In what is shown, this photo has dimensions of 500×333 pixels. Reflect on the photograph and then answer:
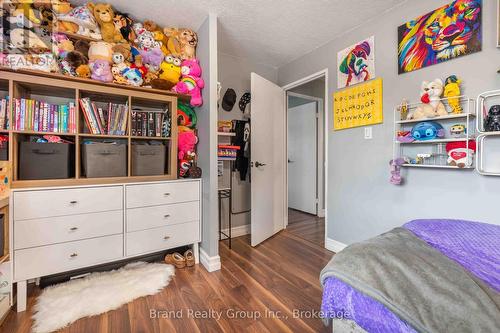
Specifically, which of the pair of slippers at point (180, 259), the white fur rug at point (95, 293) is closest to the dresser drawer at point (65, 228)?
the white fur rug at point (95, 293)

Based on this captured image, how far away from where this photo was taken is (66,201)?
160cm

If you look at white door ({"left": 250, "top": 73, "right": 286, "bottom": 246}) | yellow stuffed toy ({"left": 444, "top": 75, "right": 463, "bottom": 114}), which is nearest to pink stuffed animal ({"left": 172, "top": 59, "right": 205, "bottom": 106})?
white door ({"left": 250, "top": 73, "right": 286, "bottom": 246})

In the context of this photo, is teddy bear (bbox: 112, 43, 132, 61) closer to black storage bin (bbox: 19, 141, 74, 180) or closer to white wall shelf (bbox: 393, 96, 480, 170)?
black storage bin (bbox: 19, 141, 74, 180)

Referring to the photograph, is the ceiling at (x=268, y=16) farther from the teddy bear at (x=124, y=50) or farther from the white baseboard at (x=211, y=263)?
the white baseboard at (x=211, y=263)

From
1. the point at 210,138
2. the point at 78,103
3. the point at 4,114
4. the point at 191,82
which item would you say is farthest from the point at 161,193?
the point at 4,114

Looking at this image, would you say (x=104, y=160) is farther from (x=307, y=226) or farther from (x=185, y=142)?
(x=307, y=226)

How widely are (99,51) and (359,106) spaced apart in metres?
2.33

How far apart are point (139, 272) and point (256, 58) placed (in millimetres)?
2709

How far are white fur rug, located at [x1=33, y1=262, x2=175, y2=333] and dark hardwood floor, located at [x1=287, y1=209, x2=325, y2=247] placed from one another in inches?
67.1

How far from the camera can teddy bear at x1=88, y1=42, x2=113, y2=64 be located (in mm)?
1841

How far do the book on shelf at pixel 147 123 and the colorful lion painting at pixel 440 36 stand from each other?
2119 millimetres

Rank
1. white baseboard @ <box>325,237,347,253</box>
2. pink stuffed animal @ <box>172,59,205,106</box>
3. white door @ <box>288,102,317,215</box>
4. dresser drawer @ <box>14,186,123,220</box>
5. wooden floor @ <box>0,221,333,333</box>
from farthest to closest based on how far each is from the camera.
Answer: white door @ <box>288,102,317,215</box>
white baseboard @ <box>325,237,347,253</box>
pink stuffed animal @ <box>172,59,205,106</box>
dresser drawer @ <box>14,186,123,220</box>
wooden floor @ <box>0,221,333,333</box>

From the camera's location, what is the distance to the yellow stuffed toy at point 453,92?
1.55m

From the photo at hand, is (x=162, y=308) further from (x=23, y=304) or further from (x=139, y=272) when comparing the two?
(x=23, y=304)
